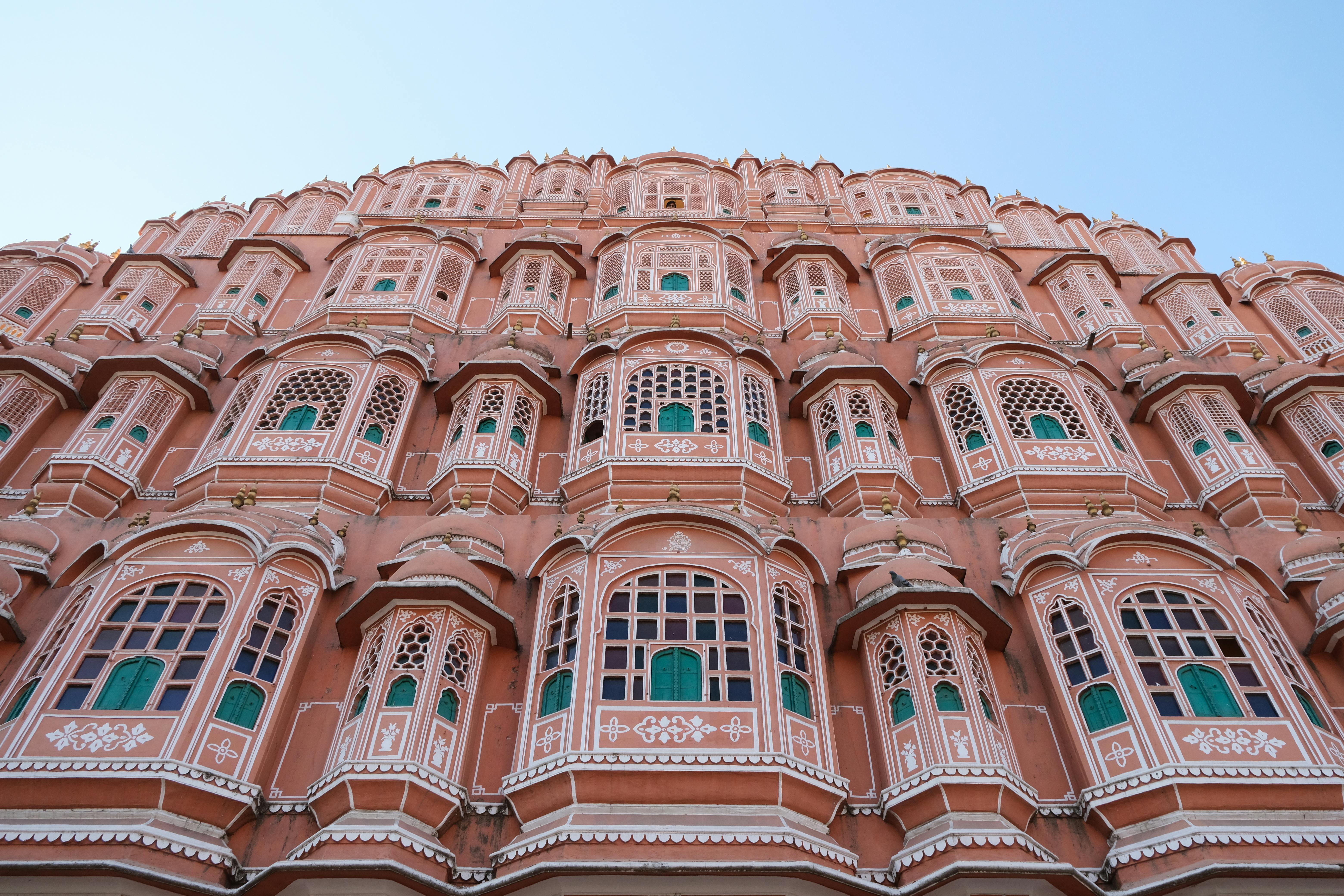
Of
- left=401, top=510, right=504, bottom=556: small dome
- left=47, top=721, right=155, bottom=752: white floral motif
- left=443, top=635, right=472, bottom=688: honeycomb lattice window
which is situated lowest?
left=47, top=721, right=155, bottom=752: white floral motif

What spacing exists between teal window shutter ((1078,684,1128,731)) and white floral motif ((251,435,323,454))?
12098 millimetres

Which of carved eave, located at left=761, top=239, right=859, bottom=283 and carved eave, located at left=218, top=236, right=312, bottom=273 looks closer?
carved eave, located at left=761, top=239, right=859, bottom=283

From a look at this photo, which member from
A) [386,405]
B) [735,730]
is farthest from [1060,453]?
[386,405]

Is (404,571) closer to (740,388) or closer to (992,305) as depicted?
(740,388)

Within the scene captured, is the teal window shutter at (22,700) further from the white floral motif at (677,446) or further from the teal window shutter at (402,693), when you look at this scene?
the white floral motif at (677,446)

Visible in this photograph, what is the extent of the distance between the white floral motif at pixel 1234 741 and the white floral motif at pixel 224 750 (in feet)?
35.2

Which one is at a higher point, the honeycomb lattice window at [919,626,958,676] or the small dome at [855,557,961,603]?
the small dome at [855,557,961,603]

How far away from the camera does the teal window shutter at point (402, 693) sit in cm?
1228

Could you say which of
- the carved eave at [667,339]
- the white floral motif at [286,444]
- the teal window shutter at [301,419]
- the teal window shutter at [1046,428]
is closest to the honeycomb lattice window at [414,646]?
the white floral motif at [286,444]

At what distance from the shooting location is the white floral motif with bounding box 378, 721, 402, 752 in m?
11.7

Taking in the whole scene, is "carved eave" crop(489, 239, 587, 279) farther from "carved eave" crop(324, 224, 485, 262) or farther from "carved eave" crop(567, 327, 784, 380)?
"carved eave" crop(567, 327, 784, 380)

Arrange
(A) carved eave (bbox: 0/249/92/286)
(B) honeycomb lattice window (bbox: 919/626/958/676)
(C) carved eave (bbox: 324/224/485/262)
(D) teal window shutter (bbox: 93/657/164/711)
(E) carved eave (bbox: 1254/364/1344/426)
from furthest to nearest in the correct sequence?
(C) carved eave (bbox: 324/224/485/262)
(A) carved eave (bbox: 0/249/92/286)
(E) carved eave (bbox: 1254/364/1344/426)
(B) honeycomb lattice window (bbox: 919/626/958/676)
(D) teal window shutter (bbox: 93/657/164/711)

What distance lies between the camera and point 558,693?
1254 centimetres

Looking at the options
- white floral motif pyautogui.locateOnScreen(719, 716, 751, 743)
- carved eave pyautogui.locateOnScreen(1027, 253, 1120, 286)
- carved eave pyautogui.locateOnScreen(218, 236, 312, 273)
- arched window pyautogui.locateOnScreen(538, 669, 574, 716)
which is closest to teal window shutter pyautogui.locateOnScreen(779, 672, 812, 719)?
white floral motif pyautogui.locateOnScreen(719, 716, 751, 743)
